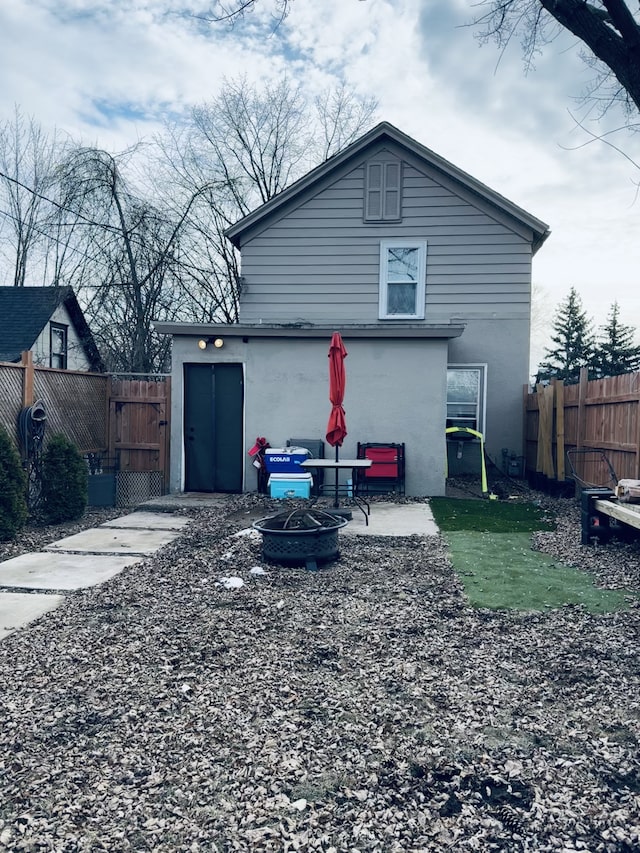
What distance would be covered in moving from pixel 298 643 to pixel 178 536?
3461mm

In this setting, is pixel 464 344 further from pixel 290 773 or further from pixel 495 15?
pixel 290 773

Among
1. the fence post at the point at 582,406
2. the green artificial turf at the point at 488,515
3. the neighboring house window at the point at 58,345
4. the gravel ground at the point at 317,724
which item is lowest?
the gravel ground at the point at 317,724

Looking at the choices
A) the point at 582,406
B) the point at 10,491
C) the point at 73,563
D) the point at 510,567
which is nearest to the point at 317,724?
the point at 510,567

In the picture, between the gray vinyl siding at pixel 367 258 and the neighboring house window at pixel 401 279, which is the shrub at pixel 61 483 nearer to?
the gray vinyl siding at pixel 367 258

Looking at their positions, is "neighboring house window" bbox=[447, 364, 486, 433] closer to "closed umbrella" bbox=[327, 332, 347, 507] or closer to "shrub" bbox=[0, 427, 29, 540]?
"closed umbrella" bbox=[327, 332, 347, 507]

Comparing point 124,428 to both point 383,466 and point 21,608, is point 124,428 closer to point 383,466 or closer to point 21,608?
point 383,466

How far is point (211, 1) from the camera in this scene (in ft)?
18.0

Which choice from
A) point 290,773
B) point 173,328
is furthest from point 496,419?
point 290,773

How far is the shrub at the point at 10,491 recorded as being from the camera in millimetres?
6637

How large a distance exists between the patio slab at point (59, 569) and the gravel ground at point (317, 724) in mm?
416

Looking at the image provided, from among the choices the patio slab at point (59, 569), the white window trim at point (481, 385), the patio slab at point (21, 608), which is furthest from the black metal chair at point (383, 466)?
the patio slab at point (21, 608)

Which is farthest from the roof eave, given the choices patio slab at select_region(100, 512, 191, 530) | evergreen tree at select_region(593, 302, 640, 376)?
evergreen tree at select_region(593, 302, 640, 376)

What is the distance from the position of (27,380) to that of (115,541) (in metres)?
2.77

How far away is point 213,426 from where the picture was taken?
1014 centimetres
